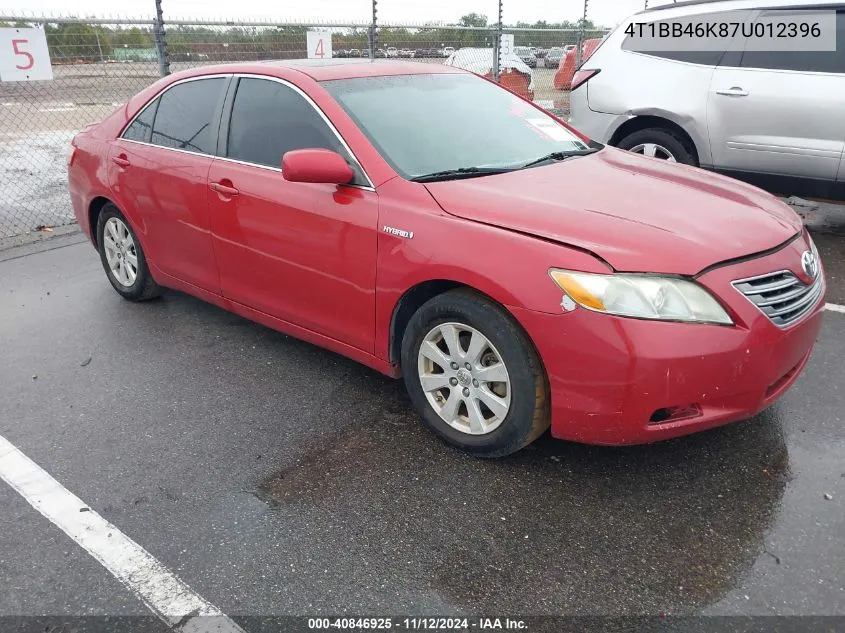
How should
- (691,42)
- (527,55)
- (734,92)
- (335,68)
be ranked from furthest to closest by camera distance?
(527,55) → (691,42) → (734,92) → (335,68)

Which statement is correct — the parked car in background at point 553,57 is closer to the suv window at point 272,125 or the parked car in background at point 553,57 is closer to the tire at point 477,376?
the suv window at point 272,125

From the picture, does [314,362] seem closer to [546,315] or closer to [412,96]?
[412,96]

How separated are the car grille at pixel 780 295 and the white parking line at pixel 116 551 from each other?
2.10m

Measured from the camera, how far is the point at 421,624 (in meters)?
2.24

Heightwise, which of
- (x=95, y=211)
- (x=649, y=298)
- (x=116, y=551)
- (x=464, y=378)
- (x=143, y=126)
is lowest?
(x=116, y=551)

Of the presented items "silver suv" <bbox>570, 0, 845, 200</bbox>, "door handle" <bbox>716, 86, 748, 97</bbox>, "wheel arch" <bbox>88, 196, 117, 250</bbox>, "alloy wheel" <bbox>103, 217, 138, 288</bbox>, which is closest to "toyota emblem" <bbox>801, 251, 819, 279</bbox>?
"silver suv" <bbox>570, 0, 845, 200</bbox>

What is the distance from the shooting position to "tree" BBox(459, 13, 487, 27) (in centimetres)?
1209

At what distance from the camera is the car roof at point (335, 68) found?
370cm

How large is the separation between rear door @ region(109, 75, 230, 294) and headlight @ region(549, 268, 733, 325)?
7.57 ft

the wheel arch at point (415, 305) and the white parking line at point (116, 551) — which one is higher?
the wheel arch at point (415, 305)

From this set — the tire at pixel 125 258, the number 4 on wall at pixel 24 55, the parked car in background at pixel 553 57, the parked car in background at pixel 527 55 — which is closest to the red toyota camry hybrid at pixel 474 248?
the tire at pixel 125 258

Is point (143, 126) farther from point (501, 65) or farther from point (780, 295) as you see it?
point (501, 65)

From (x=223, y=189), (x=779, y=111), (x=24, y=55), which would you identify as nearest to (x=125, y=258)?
(x=223, y=189)

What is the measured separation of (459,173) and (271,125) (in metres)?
1.09
